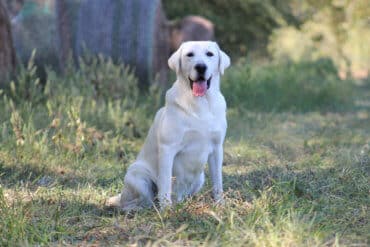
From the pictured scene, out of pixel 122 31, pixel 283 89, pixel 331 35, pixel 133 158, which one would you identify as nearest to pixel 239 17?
pixel 331 35

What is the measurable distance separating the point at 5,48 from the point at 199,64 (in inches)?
160

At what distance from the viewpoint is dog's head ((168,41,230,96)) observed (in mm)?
4012

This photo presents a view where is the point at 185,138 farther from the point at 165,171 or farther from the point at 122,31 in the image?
the point at 122,31

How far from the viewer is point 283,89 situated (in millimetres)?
9148

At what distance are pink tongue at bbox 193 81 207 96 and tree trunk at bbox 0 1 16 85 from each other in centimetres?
378

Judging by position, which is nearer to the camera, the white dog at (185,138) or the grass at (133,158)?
the grass at (133,158)

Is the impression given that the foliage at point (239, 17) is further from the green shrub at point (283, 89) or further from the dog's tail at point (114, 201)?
the dog's tail at point (114, 201)

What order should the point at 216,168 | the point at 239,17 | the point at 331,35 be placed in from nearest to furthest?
the point at 216,168 → the point at 239,17 → the point at 331,35

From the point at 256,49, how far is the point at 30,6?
6421 millimetres

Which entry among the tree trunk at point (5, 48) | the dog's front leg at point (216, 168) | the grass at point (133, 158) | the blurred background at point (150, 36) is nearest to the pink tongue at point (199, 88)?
the dog's front leg at point (216, 168)

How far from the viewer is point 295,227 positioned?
3154mm

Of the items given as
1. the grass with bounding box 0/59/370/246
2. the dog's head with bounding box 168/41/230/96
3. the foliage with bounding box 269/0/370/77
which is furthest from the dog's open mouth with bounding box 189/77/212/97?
the foliage with bounding box 269/0/370/77

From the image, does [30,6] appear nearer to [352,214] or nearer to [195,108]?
[195,108]

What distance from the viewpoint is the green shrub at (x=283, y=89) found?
8.65m
